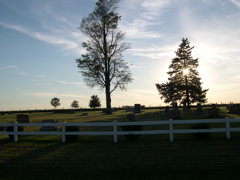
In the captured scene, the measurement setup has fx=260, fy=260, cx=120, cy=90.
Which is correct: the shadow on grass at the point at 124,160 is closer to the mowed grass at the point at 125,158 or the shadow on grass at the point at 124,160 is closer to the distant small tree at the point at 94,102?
the mowed grass at the point at 125,158

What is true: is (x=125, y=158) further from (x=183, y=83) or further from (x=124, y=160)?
(x=183, y=83)

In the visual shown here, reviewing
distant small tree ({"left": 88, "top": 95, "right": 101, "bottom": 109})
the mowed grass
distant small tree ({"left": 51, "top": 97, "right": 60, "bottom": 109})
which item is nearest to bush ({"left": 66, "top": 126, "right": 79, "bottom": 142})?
the mowed grass

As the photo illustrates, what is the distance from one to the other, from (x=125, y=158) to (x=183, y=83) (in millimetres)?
43672

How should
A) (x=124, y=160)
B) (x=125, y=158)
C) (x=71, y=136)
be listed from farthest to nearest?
1. (x=71, y=136)
2. (x=125, y=158)
3. (x=124, y=160)

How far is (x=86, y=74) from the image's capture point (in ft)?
153

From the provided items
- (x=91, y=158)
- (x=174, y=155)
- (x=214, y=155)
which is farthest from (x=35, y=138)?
(x=214, y=155)

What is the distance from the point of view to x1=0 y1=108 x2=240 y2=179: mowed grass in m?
10.7

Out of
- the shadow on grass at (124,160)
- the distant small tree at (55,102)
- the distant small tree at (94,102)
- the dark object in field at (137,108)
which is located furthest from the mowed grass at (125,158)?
the distant small tree at (55,102)

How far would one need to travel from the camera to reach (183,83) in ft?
177

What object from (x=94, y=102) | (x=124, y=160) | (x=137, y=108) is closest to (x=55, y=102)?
(x=94, y=102)

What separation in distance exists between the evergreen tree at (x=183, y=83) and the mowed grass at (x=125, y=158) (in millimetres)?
36974

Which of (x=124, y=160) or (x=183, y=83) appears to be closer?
(x=124, y=160)

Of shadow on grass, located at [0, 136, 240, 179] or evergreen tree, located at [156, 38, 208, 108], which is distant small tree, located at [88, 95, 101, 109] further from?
shadow on grass, located at [0, 136, 240, 179]

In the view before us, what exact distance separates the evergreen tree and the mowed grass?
121 ft
